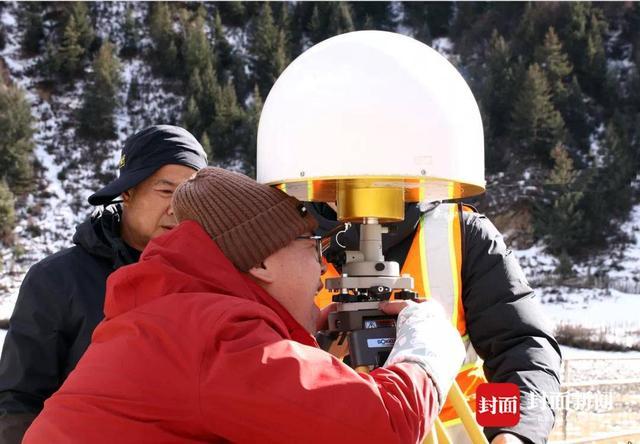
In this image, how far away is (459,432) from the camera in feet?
6.39

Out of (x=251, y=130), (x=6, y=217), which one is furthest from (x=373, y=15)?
(x=6, y=217)

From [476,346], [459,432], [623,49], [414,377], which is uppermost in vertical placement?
[623,49]

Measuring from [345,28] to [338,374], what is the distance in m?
27.8

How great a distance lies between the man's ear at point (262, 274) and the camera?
56.1 inches

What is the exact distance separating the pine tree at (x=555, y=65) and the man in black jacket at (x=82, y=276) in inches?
938

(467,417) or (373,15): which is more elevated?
(373,15)

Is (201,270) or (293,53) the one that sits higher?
(293,53)

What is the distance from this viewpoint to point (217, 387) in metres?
1.15

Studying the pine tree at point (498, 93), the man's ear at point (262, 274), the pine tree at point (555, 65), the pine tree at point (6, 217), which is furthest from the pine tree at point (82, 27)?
the man's ear at point (262, 274)

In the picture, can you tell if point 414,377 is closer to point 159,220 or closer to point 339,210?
point 339,210

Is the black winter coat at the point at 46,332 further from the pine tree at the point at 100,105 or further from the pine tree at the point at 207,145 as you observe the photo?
the pine tree at the point at 100,105

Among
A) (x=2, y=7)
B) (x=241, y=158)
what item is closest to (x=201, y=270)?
(x=241, y=158)

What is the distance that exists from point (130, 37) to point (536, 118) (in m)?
14.8

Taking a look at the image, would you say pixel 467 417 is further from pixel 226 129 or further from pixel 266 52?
pixel 266 52
